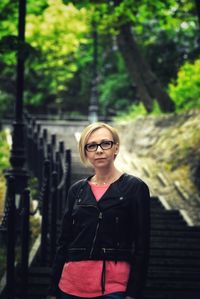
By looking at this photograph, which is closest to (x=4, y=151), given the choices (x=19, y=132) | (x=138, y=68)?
(x=138, y=68)

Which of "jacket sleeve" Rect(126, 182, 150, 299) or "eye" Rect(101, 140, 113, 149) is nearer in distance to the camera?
"jacket sleeve" Rect(126, 182, 150, 299)

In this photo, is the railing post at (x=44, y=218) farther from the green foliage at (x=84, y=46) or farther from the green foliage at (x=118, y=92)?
the green foliage at (x=118, y=92)

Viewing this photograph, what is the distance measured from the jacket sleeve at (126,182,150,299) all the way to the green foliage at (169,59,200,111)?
1287 centimetres

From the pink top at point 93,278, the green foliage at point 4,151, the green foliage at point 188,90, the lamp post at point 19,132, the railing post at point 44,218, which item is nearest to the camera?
the pink top at point 93,278

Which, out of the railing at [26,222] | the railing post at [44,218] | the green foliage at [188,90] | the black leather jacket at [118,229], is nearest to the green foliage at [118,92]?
the green foliage at [188,90]

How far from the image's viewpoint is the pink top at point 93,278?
307 cm

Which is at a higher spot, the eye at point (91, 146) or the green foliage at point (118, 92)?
the green foliage at point (118, 92)

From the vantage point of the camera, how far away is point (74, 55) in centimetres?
3531

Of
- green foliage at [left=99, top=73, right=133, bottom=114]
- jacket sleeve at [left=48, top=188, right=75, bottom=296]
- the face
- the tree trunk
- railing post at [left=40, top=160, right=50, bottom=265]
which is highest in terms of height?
green foliage at [left=99, top=73, right=133, bottom=114]

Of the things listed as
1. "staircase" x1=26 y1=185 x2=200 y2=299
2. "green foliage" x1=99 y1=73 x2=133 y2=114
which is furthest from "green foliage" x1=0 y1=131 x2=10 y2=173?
"green foliage" x1=99 y1=73 x2=133 y2=114

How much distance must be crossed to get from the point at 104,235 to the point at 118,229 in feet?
0.29

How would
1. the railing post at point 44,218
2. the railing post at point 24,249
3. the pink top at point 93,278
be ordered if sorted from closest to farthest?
the pink top at point 93,278
the railing post at point 24,249
the railing post at point 44,218

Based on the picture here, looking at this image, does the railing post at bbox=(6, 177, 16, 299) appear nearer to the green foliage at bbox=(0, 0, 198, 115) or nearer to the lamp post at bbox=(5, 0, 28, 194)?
the green foliage at bbox=(0, 0, 198, 115)

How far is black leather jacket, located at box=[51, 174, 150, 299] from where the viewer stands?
123 inches
